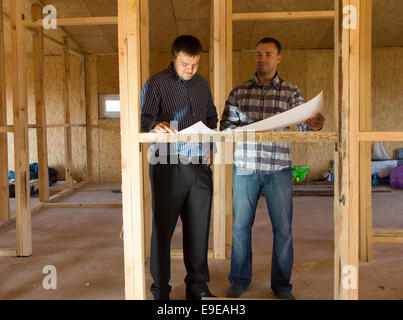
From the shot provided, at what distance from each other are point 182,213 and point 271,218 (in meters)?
0.48

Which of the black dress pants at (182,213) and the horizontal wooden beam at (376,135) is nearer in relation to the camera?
the horizontal wooden beam at (376,135)

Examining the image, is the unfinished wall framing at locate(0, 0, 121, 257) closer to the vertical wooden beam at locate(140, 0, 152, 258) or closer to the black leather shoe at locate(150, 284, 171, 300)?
the vertical wooden beam at locate(140, 0, 152, 258)

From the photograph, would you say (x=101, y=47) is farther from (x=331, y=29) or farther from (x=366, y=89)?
(x=366, y=89)

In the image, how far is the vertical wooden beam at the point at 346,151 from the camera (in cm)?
124

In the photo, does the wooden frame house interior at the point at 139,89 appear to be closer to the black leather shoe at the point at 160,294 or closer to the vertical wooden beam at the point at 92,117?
the vertical wooden beam at the point at 92,117

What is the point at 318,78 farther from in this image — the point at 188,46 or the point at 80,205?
the point at 188,46

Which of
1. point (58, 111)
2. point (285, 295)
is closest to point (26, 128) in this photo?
point (285, 295)

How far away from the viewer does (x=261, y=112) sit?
203 centimetres

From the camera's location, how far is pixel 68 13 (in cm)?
527

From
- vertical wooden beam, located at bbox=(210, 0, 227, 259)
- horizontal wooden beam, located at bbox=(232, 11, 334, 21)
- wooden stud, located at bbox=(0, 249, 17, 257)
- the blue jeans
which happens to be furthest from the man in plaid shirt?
wooden stud, located at bbox=(0, 249, 17, 257)

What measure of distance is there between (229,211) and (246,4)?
3.48 metres

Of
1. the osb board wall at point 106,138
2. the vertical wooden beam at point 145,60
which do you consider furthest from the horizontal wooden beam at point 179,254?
the osb board wall at point 106,138

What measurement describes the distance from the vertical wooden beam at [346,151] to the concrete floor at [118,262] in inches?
37.3

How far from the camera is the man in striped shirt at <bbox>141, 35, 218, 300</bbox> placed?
1.86m
